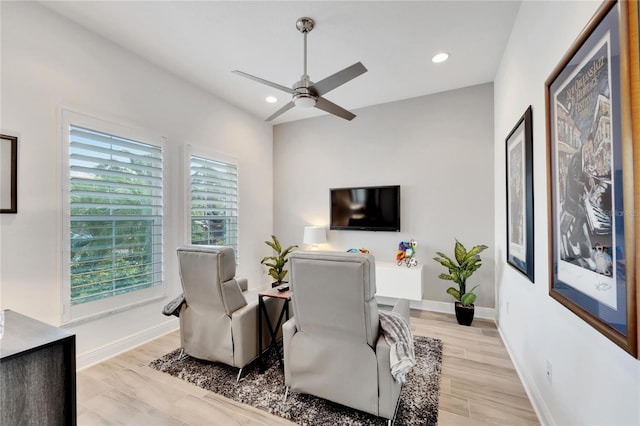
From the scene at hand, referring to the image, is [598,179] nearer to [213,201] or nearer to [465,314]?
[465,314]

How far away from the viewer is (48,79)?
89.7 inches

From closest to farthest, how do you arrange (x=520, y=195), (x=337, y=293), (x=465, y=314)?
(x=337, y=293)
(x=520, y=195)
(x=465, y=314)

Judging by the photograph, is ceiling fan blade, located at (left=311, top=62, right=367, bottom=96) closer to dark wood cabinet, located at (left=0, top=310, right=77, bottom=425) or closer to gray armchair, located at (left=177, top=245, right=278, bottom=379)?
gray armchair, located at (left=177, top=245, right=278, bottom=379)

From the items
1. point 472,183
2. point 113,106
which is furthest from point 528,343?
point 113,106

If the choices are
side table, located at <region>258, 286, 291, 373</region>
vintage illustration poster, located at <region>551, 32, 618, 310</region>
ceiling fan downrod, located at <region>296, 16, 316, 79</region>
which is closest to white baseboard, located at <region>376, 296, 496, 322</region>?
side table, located at <region>258, 286, 291, 373</region>

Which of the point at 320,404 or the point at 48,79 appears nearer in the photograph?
the point at 320,404

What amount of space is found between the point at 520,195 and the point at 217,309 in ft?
8.74

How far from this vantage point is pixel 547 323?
5.64 feet

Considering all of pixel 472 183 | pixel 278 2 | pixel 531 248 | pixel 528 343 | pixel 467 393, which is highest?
pixel 278 2

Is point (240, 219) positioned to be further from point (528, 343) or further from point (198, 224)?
point (528, 343)

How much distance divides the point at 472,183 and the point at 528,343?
2.16 metres

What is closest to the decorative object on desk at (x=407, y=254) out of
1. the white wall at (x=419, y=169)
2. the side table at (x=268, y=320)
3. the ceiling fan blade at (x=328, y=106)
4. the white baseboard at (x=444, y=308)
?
the white wall at (x=419, y=169)

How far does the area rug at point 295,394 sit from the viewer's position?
5.91 feet

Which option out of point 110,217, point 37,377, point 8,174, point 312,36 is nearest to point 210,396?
point 37,377
